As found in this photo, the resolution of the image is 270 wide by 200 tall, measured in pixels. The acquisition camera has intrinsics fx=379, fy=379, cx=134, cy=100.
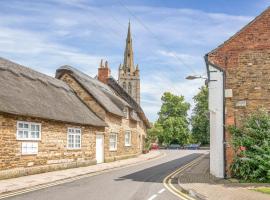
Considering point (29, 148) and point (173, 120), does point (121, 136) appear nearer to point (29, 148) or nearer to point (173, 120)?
point (29, 148)

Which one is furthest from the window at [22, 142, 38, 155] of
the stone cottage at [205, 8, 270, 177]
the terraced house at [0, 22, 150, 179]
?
the stone cottage at [205, 8, 270, 177]

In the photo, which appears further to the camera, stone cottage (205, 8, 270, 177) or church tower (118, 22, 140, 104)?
church tower (118, 22, 140, 104)

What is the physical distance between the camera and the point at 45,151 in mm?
20812

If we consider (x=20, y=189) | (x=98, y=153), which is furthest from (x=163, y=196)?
(x=98, y=153)

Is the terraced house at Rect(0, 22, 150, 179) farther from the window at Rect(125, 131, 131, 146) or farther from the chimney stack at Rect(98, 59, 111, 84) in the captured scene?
the chimney stack at Rect(98, 59, 111, 84)

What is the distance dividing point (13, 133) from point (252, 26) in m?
12.4

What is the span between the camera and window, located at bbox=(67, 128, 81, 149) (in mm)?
23922

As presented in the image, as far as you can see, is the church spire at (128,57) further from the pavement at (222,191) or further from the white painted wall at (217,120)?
the pavement at (222,191)

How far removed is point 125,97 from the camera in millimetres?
43594

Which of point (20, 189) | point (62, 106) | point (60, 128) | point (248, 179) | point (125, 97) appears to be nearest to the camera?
point (20, 189)

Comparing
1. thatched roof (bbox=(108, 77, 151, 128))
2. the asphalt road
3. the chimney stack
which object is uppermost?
the chimney stack

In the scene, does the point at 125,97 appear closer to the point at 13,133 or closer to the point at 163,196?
the point at 13,133

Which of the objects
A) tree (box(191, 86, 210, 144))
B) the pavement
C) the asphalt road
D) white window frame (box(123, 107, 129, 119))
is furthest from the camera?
tree (box(191, 86, 210, 144))

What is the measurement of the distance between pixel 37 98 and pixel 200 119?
60.0 metres
